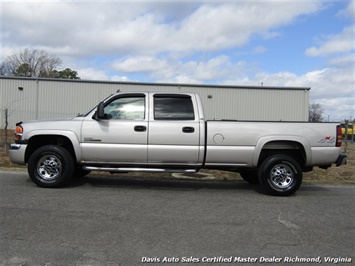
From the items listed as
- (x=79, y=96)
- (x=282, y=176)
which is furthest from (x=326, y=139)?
(x=79, y=96)

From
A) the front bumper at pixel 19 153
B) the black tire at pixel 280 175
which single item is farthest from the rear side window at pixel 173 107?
the front bumper at pixel 19 153

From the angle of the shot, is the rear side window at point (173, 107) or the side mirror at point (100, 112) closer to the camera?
the side mirror at point (100, 112)

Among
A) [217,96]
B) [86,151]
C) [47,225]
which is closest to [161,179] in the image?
[86,151]

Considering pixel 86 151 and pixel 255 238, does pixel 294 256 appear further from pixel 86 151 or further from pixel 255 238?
pixel 86 151

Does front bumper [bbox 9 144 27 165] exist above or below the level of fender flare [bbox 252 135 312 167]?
below

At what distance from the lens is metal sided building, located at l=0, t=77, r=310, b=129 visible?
3017 centimetres

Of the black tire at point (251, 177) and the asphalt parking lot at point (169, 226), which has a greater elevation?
the black tire at point (251, 177)

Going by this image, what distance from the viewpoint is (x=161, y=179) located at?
28.2 ft

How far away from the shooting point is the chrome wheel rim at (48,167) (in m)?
6.95

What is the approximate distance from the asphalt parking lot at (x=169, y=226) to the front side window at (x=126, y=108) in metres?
1.50

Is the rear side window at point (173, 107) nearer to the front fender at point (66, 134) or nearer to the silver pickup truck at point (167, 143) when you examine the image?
the silver pickup truck at point (167, 143)

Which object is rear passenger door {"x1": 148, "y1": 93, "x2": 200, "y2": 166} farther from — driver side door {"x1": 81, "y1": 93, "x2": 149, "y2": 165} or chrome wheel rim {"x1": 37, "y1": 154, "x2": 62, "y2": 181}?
chrome wheel rim {"x1": 37, "y1": 154, "x2": 62, "y2": 181}

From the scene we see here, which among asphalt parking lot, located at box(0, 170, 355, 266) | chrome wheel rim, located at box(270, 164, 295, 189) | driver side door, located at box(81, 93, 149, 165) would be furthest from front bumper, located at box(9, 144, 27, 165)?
chrome wheel rim, located at box(270, 164, 295, 189)

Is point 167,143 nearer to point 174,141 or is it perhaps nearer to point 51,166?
point 174,141
